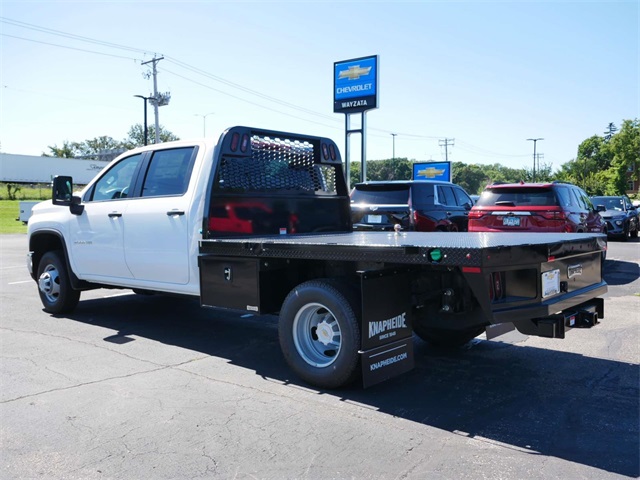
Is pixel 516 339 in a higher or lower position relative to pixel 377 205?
lower

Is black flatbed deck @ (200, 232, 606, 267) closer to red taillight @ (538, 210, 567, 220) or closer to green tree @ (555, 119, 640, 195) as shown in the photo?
red taillight @ (538, 210, 567, 220)

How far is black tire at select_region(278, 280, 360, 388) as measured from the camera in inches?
169

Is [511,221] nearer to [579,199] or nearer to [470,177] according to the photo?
[579,199]

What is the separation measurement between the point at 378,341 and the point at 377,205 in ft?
22.7

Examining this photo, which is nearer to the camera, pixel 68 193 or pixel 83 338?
pixel 83 338

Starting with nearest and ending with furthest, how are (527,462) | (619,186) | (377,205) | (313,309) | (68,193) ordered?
(527,462), (313,309), (68,193), (377,205), (619,186)

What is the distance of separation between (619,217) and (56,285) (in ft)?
62.5

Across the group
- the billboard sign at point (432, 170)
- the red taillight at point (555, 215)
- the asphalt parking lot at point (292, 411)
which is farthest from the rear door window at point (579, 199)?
the billboard sign at point (432, 170)

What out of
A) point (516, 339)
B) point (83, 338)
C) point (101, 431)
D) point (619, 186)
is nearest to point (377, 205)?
point (516, 339)

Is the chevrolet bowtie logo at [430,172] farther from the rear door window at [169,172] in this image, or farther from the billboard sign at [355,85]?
the rear door window at [169,172]

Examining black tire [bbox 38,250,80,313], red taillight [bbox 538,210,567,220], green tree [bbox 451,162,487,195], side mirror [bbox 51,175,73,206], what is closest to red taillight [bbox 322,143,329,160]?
side mirror [bbox 51,175,73,206]

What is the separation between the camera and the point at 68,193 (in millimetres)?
7074

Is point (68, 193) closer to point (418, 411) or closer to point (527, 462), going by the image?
point (418, 411)

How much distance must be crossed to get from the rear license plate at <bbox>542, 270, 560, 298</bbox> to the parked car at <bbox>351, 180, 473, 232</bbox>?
6372 mm
